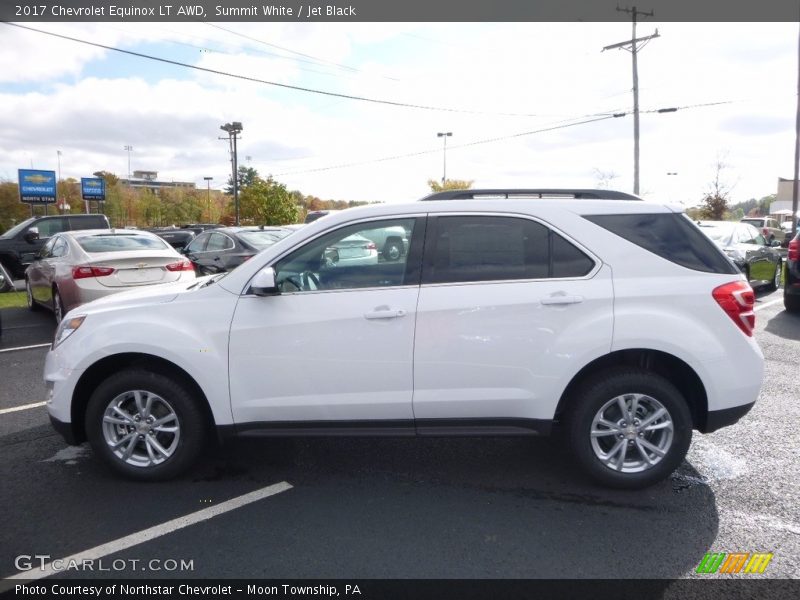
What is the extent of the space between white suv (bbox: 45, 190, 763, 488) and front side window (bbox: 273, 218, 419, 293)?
1cm

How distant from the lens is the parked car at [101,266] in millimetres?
8445

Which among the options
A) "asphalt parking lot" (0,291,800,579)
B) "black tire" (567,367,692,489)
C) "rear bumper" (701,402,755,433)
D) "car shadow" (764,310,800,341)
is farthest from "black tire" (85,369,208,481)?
"car shadow" (764,310,800,341)

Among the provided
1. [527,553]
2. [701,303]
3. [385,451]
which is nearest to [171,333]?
[385,451]

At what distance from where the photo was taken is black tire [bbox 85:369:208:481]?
→ 4.02 meters

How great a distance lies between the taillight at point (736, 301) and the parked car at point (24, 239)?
15.5m

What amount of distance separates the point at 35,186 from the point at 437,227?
35.7 m

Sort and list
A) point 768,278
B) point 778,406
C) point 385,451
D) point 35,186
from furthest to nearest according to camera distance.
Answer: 1. point 35,186
2. point 768,278
3. point 778,406
4. point 385,451

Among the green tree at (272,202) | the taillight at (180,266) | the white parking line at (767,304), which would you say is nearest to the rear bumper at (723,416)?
the taillight at (180,266)

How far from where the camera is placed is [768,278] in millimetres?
14094

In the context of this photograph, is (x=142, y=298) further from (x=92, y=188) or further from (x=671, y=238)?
(x=92, y=188)

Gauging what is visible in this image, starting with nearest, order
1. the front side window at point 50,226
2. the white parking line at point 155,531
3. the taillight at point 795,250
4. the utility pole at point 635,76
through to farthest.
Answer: the white parking line at point 155,531 → the taillight at point 795,250 → the front side window at point 50,226 → the utility pole at point 635,76

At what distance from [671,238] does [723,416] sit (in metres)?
1.18

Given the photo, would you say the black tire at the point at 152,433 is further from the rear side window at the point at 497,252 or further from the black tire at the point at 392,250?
the rear side window at the point at 497,252

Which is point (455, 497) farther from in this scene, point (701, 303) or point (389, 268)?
point (701, 303)
